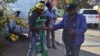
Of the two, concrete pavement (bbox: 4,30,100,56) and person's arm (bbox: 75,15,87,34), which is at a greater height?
person's arm (bbox: 75,15,87,34)

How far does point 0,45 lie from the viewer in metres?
9.16

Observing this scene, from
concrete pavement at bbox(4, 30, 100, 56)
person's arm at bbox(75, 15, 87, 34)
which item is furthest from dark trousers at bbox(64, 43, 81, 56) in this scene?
concrete pavement at bbox(4, 30, 100, 56)

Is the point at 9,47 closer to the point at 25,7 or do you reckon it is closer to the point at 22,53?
the point at 22,53

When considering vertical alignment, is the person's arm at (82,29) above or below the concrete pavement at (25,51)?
above

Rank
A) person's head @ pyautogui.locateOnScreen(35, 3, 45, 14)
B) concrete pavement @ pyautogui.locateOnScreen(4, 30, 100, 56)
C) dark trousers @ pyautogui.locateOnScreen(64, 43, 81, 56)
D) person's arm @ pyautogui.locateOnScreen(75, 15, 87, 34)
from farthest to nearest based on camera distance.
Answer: concrete pavement @ pyautogui.locateOnScreen(4, 30, 100, 56), person's head @ pyautogui.locateOnScreen(35, 3, 45, 14), dark trousers @ pyautogui.locateOnScreen(64, 43, 81, 56), person's arm @ pyautogui.locateOnScreen(75, 15, 87, 34)

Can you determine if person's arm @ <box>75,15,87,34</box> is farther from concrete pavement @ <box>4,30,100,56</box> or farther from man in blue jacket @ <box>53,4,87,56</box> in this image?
concrete pavement @ <box>4,30,100,56</box>

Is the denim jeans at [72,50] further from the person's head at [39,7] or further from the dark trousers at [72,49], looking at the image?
the person's head at [39,7]

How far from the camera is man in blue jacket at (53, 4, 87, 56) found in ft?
23.2

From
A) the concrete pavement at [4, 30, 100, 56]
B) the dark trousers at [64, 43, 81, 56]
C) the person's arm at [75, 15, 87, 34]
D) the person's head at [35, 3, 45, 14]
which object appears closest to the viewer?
the person's arm at [75, 15, 87, 34]

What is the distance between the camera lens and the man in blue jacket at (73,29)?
279 inches

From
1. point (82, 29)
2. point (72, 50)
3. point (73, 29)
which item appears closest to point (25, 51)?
point (72, 50)

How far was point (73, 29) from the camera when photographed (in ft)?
23.5

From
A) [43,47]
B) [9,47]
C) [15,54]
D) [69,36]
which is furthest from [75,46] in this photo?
[9,47]

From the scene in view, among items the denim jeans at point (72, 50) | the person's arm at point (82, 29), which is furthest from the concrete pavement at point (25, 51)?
the person's arm at point (82, 29)
